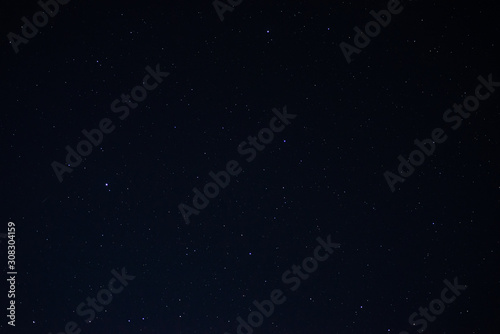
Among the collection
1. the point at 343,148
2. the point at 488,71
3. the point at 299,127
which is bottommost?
the point at 488,71

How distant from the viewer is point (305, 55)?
992 millimetres

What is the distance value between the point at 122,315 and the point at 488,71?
3.56ft

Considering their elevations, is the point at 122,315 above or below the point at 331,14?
below

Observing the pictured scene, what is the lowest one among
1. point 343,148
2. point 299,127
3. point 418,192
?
point 418,192

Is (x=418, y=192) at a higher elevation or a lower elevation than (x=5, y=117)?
lower

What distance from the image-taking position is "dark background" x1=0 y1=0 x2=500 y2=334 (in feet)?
3.22

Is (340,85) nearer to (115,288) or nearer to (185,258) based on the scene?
(185,258)

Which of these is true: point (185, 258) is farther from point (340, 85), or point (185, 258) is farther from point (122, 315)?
point (340, 85)

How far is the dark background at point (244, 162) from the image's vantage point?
0.98 m

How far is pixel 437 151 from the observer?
1.00m

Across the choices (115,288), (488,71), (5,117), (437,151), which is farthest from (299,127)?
(5,117)

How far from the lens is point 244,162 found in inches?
39.5

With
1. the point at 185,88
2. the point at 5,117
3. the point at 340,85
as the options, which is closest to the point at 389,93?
the point at 340,85

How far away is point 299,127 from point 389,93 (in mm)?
235
